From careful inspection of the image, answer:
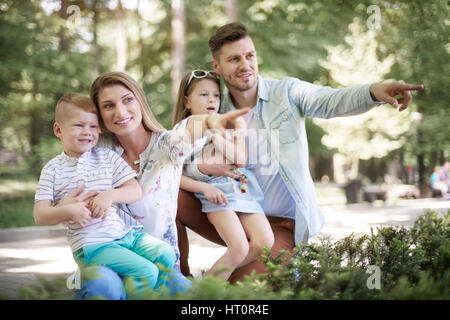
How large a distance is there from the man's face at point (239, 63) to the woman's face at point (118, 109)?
837 millimetres

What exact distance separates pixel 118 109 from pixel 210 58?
12.6 metres

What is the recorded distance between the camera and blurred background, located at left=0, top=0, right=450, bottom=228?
6.09 metres

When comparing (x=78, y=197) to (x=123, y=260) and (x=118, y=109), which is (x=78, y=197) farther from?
(x=118, y=109)

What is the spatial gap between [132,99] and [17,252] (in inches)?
214

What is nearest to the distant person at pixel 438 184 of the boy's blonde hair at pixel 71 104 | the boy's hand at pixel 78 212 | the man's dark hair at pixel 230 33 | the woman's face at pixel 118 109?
the man's dark hair at pixel 230 33

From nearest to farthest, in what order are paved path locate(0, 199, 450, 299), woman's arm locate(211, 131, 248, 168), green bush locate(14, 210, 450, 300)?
green bush locate(14, 210, 450, 300)
woman's arm locate(211, 131, 248, 168)
paved path locate(0, 199, 450, 299)

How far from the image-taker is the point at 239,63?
3135 millimetres

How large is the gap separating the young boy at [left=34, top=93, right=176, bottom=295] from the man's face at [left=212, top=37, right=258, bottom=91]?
1.06 meters

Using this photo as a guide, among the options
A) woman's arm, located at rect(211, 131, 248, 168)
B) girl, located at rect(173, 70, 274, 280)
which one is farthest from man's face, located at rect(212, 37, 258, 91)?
woman's arm, located at rect(211, 131, 248, 168)

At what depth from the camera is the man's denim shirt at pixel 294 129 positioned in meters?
3.15

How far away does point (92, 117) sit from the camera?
2.44 m

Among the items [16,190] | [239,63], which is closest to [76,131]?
[239,63]

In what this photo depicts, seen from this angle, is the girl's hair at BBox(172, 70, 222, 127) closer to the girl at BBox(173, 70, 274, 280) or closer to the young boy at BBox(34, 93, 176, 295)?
the girl at BBox(173, 70, 274, 280)

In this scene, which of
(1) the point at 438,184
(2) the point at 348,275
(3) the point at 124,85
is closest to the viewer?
(2) the point at 348,275
